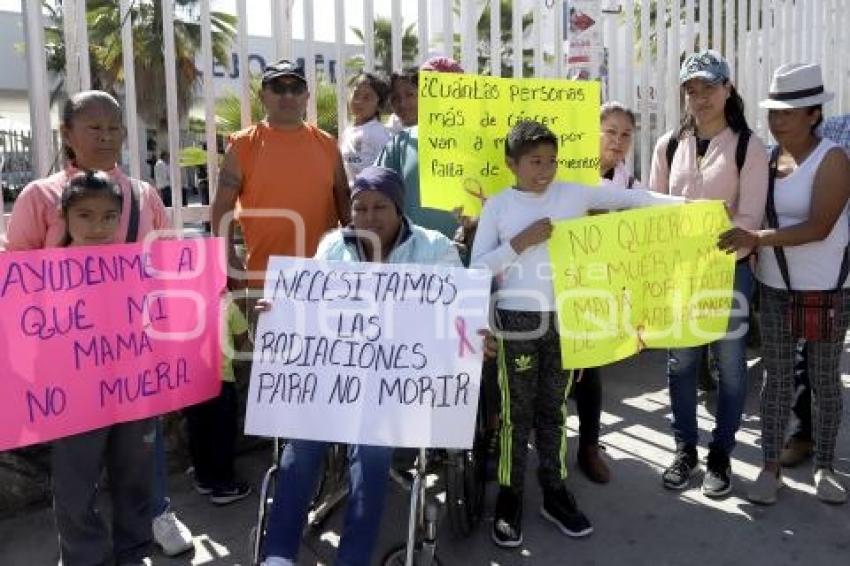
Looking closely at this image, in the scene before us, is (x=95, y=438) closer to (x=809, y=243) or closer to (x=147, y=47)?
(x=809, y=243)

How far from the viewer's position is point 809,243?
3.17 meters

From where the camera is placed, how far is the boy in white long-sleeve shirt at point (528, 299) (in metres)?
2.94

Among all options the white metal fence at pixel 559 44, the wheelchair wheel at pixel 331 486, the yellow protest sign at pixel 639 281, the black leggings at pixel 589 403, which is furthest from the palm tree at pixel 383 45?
the wheelchair wheel at pixel 331 486

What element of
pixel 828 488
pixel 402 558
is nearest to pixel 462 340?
pixel 402 558

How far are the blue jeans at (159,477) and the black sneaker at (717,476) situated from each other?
233 centimetres

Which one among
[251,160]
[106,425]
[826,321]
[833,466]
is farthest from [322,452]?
[833,466]

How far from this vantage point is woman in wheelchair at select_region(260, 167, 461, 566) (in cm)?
262

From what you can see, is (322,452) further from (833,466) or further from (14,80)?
(14,80)

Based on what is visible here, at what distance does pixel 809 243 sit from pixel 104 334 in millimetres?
2688

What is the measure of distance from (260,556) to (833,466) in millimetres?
2731

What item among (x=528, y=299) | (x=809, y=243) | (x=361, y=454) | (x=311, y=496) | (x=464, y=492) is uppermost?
(x=809, y=243)

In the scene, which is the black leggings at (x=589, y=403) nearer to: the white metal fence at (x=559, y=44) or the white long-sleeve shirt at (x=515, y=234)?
the white long-sleeve shirt at (x=515, y=234)

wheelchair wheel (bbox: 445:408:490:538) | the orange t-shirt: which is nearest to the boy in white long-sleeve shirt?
wheelchair wheel (bbox: 445:408:490:538)

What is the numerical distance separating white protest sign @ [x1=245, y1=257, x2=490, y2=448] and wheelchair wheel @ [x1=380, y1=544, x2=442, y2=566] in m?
0.42
